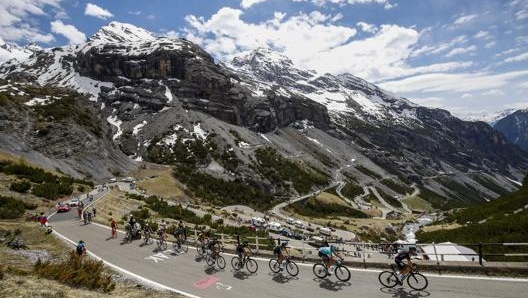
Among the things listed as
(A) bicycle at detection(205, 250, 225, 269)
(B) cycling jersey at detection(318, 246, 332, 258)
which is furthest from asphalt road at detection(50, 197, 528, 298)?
(B) cycling jersey at detection(318, 246, 332, 258)

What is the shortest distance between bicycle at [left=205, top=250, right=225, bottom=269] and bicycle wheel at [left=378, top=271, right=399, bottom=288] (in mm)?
8857

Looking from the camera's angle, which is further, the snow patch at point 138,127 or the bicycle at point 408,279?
the snow patch at point 138,127

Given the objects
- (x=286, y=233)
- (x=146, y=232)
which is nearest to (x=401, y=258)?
(x=146, y=232)

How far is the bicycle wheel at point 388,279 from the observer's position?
15914 mm

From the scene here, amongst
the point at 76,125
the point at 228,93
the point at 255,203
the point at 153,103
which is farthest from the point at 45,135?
the point at 228,93

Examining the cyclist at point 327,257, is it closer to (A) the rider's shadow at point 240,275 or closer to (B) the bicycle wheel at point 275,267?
(B) the bicycle wheel at point 275,267

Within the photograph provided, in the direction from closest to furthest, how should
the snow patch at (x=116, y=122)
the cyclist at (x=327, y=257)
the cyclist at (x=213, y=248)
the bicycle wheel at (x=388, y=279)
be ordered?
the bicycle wheel at (x=388, y=279), the cyclist at (x=327, y=257), the cyclist at (x=213, y=248), the snow patch at (x=116, y=122)

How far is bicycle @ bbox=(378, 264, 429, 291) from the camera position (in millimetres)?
15375

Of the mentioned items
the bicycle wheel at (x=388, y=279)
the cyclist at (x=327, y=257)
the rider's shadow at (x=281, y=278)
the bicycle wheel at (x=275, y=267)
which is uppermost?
the cyclist at (x=327, y=257)

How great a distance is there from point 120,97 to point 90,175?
9351 centimetres

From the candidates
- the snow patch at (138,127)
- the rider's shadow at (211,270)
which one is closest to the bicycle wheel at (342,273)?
the rider's shadow at (211,270)

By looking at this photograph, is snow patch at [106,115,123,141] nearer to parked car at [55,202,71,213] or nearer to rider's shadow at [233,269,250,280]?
parked car at [55,202,71,213]

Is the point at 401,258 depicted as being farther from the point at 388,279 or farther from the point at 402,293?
the point at 402,293

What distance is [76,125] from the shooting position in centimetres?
9912
